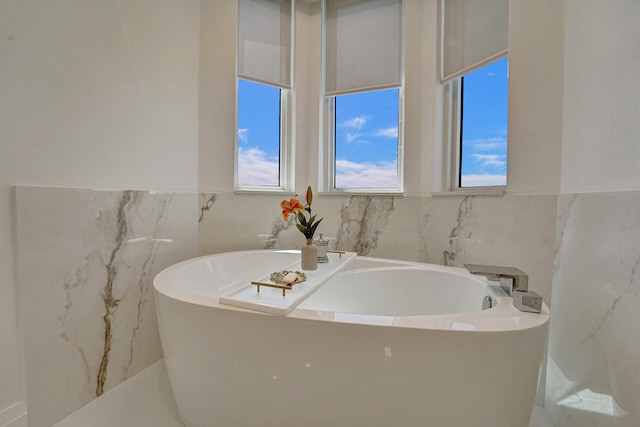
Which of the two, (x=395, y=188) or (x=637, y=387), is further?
(x=395, y=188)

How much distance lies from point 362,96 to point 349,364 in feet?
7.14

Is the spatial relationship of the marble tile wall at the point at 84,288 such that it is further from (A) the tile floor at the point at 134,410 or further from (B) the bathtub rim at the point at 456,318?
(B) the bathtub rim at the point at 456,318

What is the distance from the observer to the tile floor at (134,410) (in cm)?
127

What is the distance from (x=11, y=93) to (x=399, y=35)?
7.82 ft

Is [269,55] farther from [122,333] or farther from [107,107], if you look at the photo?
[122,333]

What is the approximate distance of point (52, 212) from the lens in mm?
1220

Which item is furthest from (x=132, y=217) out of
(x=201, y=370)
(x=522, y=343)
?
(x=522, y=343)

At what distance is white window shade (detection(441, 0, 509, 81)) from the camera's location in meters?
1.67

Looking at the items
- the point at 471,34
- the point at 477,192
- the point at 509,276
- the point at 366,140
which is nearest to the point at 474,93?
the point at 471,34

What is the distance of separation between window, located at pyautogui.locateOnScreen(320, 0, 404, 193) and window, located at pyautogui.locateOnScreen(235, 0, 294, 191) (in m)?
0.35

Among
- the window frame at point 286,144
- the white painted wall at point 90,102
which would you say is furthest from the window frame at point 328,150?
the white painted wall at point 90,102

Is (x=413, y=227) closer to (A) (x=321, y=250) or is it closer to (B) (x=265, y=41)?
(A) (x=321, y=250)

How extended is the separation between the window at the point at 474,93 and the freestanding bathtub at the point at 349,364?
1.10m

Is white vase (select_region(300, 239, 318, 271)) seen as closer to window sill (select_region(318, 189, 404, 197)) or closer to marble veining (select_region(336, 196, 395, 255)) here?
marble veining (select_region(336, 196, 395, 255))
